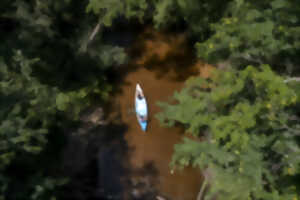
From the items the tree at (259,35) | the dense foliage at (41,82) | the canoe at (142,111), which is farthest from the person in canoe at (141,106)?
the tree at (259,35)

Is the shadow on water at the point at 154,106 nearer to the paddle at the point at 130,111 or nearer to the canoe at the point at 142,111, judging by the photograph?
the paddle at the point at 130,111

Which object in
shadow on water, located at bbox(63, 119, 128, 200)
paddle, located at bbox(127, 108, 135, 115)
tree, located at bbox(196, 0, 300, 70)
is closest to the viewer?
tree, located at bbox(196, 0, 300, 70)

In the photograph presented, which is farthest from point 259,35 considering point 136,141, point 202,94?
point 136,141

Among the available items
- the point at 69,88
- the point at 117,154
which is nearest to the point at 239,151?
the point at 117,154

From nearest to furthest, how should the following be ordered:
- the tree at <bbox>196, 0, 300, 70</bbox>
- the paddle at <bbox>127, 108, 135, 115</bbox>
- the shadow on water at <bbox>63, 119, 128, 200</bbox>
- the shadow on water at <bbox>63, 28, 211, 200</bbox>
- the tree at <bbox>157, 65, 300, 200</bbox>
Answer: the tree at <bbox>157, 65, 300, 200</bbox>, the tree at <bbox>196, 0, 300, 70</bbox>, the shadow on water at <bbox>63, 119, 128, 200</bbox>, the shadow on water at <bbox>63, 28, 211, 200</bbox>, the paddle at <bbox>127, 108, 135, 115</bbox>

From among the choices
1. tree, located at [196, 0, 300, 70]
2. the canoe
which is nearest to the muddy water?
the canoe

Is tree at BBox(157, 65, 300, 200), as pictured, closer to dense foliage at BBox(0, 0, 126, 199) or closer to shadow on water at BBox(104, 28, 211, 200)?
shadow on water at BBox(104, 28, 211, 200)

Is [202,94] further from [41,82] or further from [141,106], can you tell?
[41,82]
